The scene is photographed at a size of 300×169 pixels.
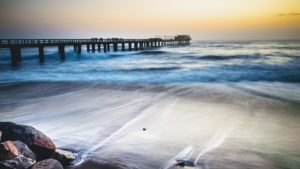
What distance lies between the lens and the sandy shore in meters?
5.29

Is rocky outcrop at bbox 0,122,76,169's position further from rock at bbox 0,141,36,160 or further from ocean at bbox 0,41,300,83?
ocean at bbox 0,41,300,83

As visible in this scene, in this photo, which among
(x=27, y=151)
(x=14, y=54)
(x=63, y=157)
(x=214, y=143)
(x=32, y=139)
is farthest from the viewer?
(x=14, y=54)

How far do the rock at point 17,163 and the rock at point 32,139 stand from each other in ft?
1.57

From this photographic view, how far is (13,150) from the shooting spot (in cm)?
405

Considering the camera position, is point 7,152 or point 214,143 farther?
point 214,143

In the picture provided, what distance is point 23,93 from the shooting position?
12.4m

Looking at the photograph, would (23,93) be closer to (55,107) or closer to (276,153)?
(55,107)

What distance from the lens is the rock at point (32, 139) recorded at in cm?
455

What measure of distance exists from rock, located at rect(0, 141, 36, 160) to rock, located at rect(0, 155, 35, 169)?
6 cm

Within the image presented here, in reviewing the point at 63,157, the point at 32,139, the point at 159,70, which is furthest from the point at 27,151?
the point at 159,70

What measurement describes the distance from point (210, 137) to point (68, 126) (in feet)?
11.7

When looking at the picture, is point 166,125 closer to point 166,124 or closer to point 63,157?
point 166,124

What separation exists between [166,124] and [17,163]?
417cm

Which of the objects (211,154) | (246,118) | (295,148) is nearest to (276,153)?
(295,148)
